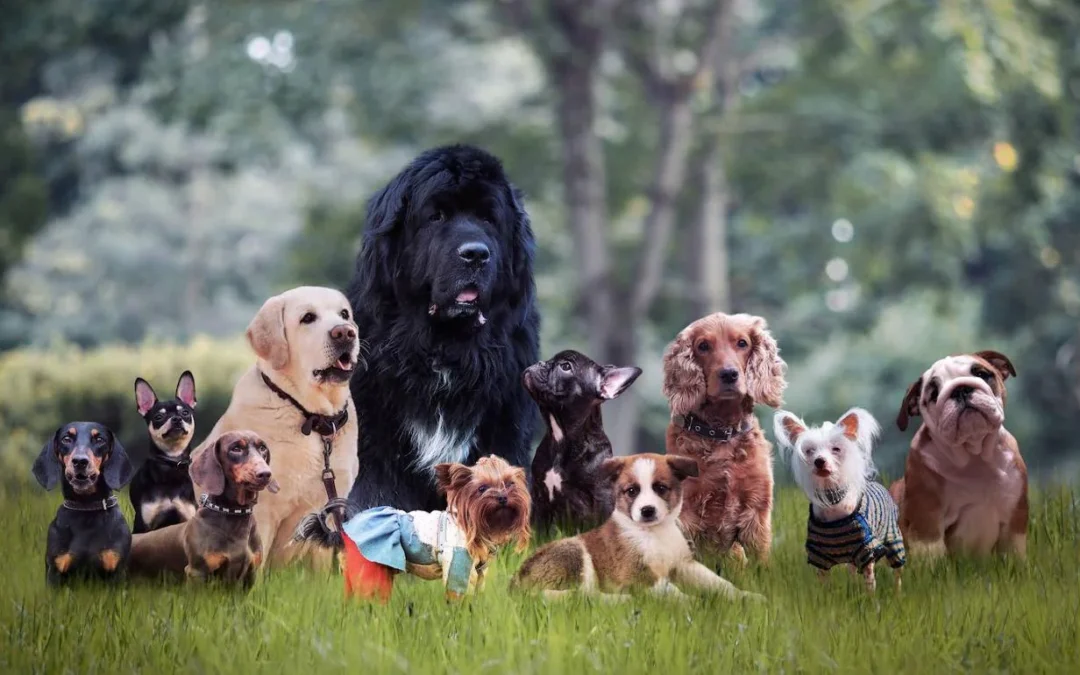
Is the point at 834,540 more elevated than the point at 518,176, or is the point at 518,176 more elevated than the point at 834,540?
the point at 518,176

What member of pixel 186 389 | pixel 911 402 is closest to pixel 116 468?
pixel 186 389

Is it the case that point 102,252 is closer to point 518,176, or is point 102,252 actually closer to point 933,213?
point 518,176

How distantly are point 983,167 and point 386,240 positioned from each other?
38.8 feet

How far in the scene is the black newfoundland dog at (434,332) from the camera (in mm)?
5180

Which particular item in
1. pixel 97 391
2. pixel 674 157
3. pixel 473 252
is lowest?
pixel 473 252

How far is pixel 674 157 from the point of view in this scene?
13.7 m

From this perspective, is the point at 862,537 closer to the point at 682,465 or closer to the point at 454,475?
the point at 682,465

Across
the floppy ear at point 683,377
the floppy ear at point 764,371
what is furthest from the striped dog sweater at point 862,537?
the floppy ear at point 683,377

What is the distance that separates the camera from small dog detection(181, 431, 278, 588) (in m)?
4.17

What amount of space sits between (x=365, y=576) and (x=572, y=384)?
116 centimetres

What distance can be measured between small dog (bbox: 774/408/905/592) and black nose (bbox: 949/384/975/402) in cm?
34

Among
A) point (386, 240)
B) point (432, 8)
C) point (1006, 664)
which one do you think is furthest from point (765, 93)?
point (1006, 664)

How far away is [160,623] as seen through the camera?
415 cm

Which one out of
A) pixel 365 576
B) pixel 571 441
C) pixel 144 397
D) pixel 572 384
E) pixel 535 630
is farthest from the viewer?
pixel 571 441
